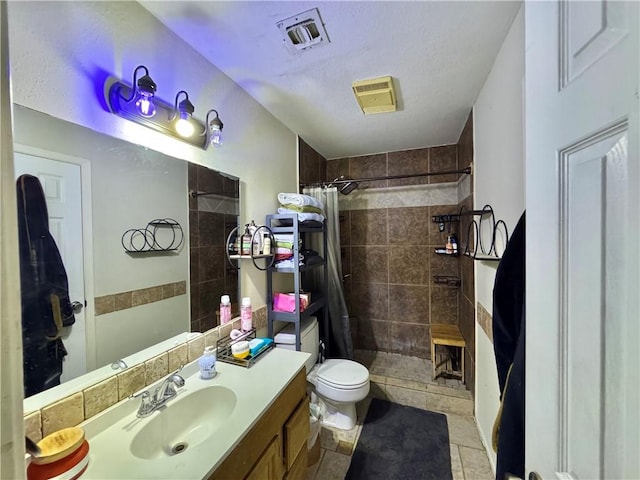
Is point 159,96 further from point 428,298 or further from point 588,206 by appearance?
point 428,298

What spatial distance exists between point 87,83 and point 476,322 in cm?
239

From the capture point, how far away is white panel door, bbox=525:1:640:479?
0.35 meters

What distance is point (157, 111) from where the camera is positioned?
1.07 metres

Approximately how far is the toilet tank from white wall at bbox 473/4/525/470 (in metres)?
1.17

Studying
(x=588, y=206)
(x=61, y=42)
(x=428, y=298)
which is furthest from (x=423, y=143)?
(x=61, y=42)

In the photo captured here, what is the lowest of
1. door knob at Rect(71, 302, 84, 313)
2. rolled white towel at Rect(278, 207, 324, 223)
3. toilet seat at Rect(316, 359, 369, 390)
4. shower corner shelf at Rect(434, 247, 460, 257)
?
toilet seat at Rect(316, 359, 369, 390)

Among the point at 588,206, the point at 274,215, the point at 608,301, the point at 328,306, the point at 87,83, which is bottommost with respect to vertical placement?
the point at 328,306

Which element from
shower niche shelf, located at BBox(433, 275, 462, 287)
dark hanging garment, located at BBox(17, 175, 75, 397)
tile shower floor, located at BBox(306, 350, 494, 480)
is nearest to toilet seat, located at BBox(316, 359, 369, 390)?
tile shower floor, located at BBox(306, 350, 494, 480)

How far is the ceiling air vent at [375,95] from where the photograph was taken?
1526 millimetres

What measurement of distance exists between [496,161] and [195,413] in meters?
1.92

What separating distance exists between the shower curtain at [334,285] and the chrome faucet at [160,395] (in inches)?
60.9

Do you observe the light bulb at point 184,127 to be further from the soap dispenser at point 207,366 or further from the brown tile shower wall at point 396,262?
the brown tile shower wall at point 396,262

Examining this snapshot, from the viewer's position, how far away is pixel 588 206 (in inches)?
16.3

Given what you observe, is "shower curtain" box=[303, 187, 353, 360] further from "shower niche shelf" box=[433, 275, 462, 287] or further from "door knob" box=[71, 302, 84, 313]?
"door knob" box=[71, 302, 84, 313]
